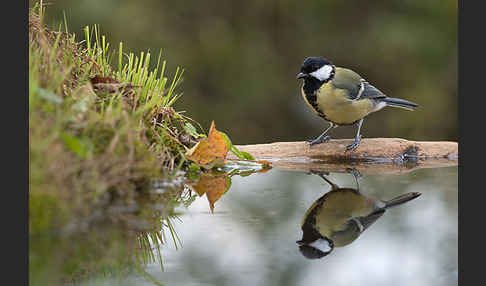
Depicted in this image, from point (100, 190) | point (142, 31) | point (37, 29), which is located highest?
point (142, 31)

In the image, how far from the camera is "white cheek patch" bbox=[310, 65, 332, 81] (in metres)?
4.83

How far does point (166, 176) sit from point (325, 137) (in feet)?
6.14

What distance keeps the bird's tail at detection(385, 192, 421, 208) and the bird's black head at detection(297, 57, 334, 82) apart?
5.13 ft

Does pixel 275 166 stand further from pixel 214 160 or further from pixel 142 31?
pixel 142 31

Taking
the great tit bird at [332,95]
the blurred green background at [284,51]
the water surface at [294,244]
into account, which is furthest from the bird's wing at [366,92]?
the blurred green background at [284,51]

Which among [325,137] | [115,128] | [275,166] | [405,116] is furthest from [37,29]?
[405,116]

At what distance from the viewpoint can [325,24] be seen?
1007 cm

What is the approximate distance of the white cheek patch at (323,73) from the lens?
483 cm

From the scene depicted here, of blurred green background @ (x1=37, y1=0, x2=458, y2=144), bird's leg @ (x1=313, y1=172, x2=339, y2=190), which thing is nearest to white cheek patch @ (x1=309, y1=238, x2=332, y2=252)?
bird's leg @ (x1=313, y1=172, x2=339, y2=190)

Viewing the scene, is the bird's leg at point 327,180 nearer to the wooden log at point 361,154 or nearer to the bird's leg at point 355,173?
the bird's leg at point 355,173

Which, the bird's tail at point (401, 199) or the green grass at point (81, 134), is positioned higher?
the green grass at point (81, 134)

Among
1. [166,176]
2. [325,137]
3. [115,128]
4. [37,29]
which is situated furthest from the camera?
[325,137]

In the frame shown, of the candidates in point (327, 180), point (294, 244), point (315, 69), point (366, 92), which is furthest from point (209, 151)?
point (366, 92)

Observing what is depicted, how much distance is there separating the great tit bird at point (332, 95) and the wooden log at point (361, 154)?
0.27 ft
